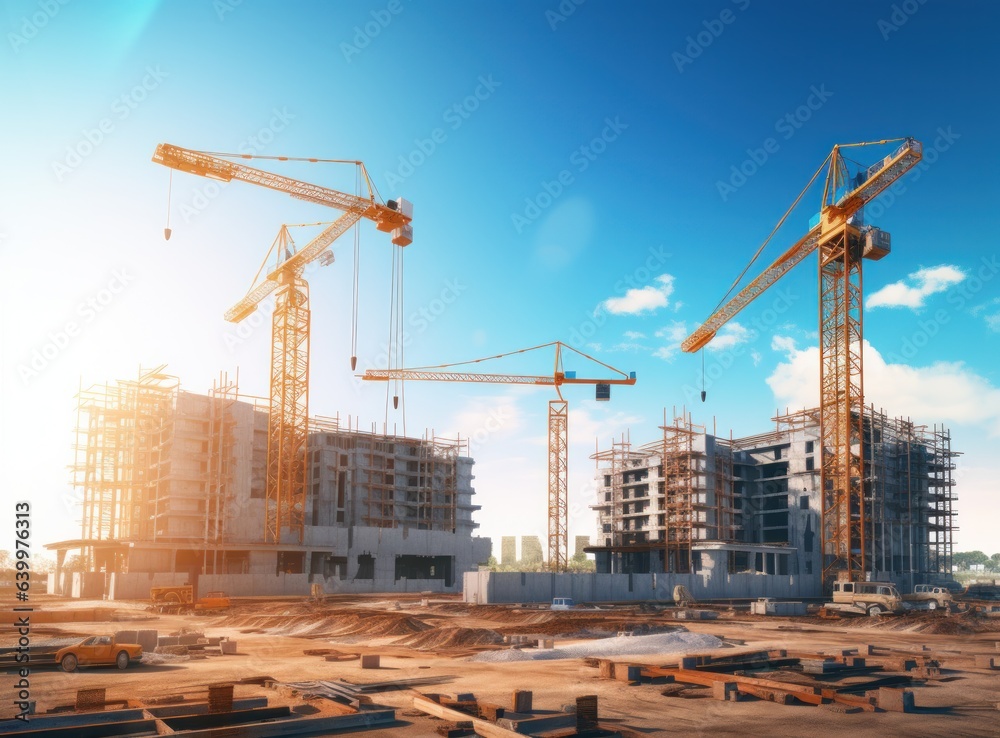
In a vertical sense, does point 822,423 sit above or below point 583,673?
above

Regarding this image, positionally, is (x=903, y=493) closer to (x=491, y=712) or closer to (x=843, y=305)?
(x=843, y=305)

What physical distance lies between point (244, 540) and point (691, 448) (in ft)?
182

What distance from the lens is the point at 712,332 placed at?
96625 mm

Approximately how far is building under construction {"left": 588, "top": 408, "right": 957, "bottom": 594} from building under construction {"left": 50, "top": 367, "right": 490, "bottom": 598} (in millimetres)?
22966

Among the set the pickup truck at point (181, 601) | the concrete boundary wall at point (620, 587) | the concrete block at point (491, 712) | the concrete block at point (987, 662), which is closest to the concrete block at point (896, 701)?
the concrete block at point (491, 712)

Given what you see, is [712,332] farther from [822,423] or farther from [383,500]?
[383,500]

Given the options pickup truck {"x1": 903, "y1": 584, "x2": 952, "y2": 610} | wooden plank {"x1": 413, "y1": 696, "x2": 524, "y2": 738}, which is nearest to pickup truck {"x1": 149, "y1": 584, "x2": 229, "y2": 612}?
wooden plank {"x1": 413, "y1": 696, "x2": 524, "y2": 738}

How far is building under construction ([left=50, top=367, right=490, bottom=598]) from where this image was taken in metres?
80.4

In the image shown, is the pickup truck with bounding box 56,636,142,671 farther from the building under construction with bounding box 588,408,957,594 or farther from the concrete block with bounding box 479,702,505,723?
the building under construction with bounding box 588,408,957,594

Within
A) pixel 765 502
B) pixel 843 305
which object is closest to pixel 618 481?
pixel 765 502

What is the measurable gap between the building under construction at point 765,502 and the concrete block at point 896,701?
269ft

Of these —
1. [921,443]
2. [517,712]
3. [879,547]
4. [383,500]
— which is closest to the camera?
[517,712]

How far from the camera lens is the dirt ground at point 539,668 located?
57.5ft

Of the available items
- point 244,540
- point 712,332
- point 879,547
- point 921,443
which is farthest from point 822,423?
point 244,540
